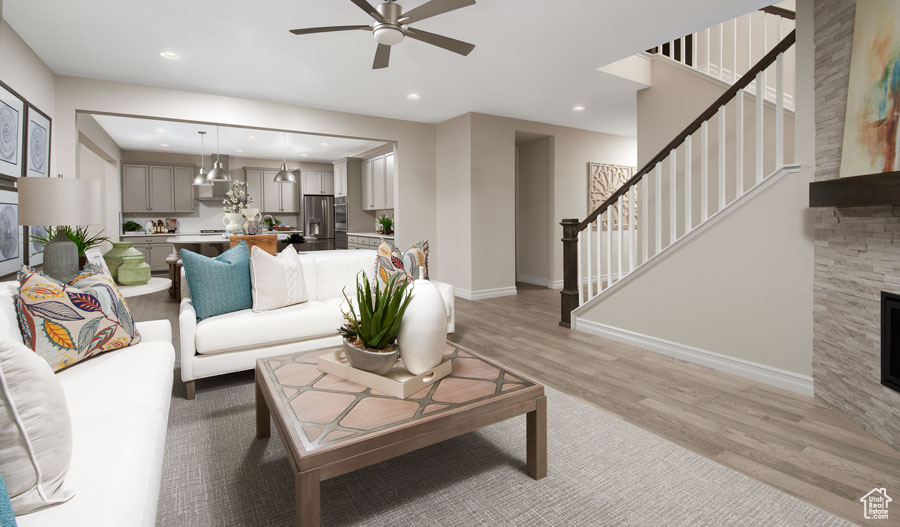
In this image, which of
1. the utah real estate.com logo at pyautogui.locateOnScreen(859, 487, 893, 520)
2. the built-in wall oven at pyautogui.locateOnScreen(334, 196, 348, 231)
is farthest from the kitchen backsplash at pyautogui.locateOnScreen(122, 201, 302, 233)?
the utah real estate.com logo at pyautogui.locateOnScreen(859, 487, 893, 520)

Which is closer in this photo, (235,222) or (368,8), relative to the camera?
(368,8)

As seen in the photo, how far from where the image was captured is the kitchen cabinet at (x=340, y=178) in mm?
8734

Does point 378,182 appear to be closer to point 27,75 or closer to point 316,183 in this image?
point 316,183

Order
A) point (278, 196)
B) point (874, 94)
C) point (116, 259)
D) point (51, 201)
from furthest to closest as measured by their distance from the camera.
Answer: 1. point (278, 196)
2. point (116, 259)
3. point (51, 201)
4. point (874, 94)

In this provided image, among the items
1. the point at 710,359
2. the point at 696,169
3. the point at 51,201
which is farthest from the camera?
the point at 696,169

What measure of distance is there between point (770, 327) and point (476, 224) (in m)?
3.60

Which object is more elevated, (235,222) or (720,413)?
(235,222)

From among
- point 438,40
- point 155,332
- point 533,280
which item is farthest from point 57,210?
point 533,280

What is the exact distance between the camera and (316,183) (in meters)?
9.76

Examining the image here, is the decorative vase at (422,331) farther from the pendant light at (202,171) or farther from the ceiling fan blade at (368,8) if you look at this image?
the pendant light at (202,171)

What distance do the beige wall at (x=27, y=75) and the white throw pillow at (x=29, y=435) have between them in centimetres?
323

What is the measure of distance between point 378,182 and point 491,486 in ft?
22.1

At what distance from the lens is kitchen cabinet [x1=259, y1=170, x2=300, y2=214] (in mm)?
9359

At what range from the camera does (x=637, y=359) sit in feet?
10.9
